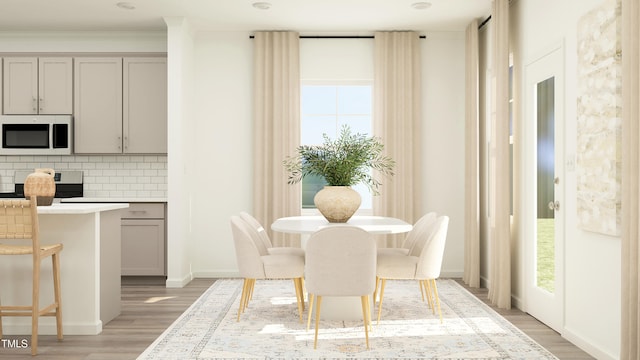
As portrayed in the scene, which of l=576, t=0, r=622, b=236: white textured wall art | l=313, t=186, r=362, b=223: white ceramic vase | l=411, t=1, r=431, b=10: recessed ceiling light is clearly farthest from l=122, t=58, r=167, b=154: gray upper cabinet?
l=576, t=0, r=622, b=236: white textured wall art

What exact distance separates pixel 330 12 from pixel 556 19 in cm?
234

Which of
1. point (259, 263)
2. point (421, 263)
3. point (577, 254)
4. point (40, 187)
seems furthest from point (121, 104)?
point (577, 254)

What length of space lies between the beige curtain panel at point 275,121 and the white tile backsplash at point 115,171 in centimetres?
123

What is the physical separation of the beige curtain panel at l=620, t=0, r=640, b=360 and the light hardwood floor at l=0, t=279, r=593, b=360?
668 mm

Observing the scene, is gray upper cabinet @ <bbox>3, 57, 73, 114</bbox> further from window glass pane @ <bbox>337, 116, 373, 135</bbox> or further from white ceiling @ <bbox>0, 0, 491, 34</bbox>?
window glass pane @ <bbox>337, 116, 373, 135</bbox>

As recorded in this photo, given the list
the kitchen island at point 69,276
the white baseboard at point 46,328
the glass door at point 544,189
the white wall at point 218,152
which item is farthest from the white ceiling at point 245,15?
the white baseboard at point 46,328

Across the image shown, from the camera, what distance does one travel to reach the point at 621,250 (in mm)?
3043

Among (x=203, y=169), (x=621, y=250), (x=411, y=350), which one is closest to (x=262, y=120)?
(x=203, y=169)

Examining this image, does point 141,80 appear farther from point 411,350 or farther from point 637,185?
point 637,185

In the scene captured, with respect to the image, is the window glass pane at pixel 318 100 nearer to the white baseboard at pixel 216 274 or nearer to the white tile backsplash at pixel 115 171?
the white tile backsplash at pixel 115 171

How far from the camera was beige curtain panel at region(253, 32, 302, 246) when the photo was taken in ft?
20.7

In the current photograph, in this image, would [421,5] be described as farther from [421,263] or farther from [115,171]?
[115,171]

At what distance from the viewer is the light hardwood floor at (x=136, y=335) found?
352cm

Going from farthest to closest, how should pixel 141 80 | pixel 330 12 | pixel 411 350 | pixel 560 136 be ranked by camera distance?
pixel 141 80
pixel 330 12
pixel 560 136
pixel 411 350
